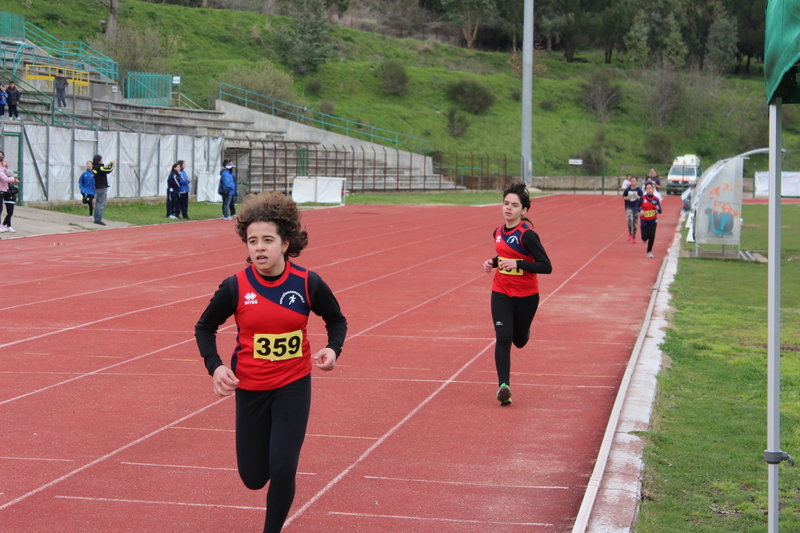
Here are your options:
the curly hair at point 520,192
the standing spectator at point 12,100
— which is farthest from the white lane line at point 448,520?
the standing spectator at point 12,100

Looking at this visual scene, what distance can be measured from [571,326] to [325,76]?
64.7 m

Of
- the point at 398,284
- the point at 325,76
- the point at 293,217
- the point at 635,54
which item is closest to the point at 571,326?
the point at 398,284

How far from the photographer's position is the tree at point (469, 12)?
9644 cm

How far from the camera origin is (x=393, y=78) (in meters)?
74.3

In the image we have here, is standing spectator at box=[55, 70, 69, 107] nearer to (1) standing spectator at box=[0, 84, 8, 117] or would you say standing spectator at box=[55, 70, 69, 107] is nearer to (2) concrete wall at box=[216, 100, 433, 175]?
(1) standing spectator at box=[0, 84, 8, 117]

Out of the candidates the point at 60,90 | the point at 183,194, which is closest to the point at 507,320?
the point at 183,194

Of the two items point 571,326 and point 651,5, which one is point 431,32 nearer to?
point 651,5

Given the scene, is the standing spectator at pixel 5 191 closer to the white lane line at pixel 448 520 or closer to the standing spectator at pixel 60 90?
the standing spectator at pixel 60 90

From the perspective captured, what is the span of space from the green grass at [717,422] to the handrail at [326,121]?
45015mm

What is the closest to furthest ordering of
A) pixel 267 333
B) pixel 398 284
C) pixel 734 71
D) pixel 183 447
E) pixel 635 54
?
pixel 267 333, pixel 183 447, pixel 398 284, pixel 635 54, pixel 734 71

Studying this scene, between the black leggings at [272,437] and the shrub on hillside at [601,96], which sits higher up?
the shrub on hillside at [601,96]

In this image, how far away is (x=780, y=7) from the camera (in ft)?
12.7

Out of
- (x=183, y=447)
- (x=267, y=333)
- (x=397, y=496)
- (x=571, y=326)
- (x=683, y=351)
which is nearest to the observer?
(x=267, y=333)

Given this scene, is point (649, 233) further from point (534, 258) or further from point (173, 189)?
point (173, 189)
